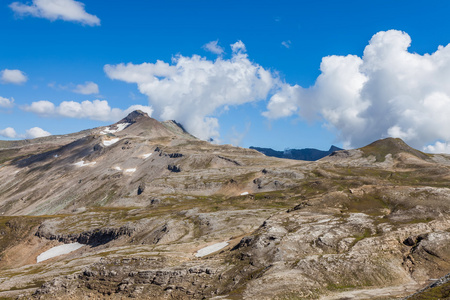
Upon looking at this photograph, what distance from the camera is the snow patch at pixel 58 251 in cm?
16300

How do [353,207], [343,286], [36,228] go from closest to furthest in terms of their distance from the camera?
[343,286] → [353,207] → [36,228]

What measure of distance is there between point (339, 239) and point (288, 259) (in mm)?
16036

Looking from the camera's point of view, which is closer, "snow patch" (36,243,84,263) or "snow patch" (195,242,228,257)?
"snow patch" (195,242,228,257)

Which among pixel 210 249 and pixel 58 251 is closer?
pixel 210 249

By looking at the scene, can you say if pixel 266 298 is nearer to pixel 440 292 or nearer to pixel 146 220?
pixel 440 292

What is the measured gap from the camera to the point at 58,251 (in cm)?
16662

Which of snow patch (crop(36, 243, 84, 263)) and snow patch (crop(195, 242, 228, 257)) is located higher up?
snow patch (crop(195, 242, 228, 257))

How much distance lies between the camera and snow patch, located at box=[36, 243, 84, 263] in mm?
163000

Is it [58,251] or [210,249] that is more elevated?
[210,249]

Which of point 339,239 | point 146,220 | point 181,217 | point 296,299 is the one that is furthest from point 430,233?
point 146,220

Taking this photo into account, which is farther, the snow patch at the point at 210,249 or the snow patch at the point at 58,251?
the snow patch at the point at 58,251

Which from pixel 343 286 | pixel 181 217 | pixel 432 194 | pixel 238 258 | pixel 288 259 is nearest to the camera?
pixel 343 286

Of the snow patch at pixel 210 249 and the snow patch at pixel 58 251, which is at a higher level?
the snow patch at pixel 210 249

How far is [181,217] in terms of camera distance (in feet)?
533
